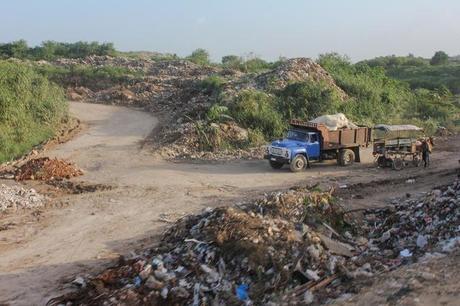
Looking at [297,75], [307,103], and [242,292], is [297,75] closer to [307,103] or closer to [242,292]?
[307,103]

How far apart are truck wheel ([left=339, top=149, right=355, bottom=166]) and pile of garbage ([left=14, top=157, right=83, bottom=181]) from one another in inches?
373

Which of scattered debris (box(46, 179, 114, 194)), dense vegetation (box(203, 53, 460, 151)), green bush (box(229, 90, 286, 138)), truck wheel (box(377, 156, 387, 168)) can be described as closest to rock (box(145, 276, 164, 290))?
scattered debris (box(46, 179, 114, 194))

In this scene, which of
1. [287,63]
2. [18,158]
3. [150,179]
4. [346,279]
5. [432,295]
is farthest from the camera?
[287,63]

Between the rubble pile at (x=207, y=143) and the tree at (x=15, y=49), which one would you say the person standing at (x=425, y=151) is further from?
the tree at (x=15, y=49)

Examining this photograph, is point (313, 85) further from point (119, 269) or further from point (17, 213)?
point (119, 269)

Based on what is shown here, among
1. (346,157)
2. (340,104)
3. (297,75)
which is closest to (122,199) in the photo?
(346,157)

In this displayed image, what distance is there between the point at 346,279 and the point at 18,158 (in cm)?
1716

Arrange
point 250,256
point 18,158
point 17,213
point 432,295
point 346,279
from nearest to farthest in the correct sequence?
point 432,295
point 346,279
point 250,256
point 17,213
point 18,158

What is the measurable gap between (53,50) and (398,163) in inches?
2162

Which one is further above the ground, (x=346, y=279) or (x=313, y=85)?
(x=313, y=85)

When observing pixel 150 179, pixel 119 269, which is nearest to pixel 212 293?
pixel 119 269

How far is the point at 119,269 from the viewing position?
10180 millimetres

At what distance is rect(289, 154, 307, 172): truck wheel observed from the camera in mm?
20297

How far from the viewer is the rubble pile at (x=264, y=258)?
9062mm
